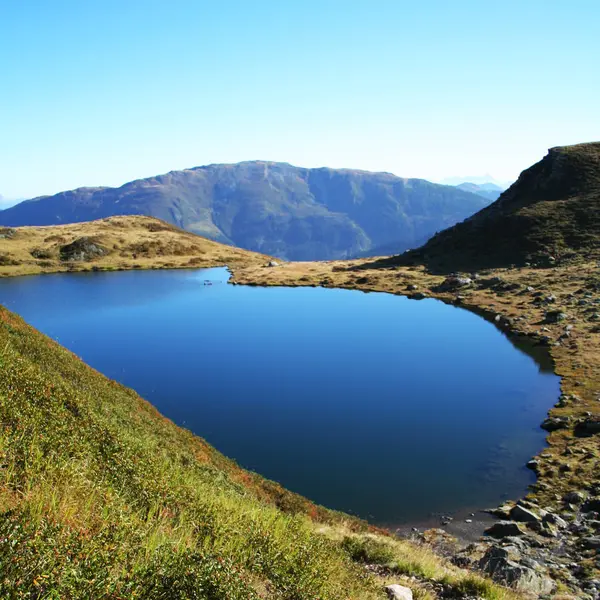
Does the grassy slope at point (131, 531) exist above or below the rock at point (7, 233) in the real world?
below

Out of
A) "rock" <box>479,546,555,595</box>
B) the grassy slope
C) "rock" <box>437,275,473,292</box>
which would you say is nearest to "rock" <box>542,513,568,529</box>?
"rock" <box>479,546,555,595</box>

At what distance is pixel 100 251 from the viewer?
16412 centimetres

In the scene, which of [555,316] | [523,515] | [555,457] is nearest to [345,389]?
[555,457]

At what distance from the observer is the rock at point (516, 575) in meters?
16.7

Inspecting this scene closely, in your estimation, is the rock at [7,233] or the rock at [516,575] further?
the rock at [7,233]

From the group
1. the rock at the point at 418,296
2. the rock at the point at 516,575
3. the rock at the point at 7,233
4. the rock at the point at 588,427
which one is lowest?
the rock at the point at 588,427

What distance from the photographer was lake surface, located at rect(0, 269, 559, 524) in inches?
1213

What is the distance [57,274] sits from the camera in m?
143

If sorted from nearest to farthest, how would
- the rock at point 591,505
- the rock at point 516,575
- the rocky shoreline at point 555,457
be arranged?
1. the rock at point 516,575
2. the rocky shoreline at point 555,457
3. the rock at point 591,505

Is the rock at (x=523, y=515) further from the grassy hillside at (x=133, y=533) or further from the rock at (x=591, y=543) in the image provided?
the grassy hillside at (x=133, y=533)

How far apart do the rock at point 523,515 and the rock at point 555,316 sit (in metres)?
49.5

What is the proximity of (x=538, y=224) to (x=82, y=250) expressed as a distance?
146425 millimetres

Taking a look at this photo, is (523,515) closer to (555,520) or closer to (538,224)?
(555,520)

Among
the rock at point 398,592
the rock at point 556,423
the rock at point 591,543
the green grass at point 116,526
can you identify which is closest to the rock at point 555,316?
the rock at point 556,423
